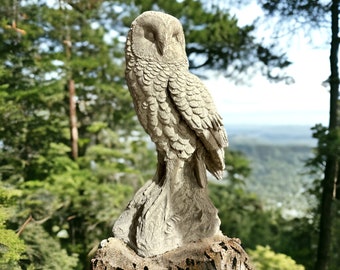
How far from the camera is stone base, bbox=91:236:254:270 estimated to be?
2.04 metres

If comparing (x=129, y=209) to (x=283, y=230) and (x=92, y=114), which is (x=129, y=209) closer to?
(x=92, y=114)

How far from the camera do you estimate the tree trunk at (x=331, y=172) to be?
4.66 m

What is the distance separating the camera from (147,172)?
6.94 m

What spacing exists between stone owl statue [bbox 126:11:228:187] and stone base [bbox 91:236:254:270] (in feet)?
1.81

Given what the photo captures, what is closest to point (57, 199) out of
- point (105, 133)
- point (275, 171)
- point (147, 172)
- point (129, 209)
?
point (105, 133)

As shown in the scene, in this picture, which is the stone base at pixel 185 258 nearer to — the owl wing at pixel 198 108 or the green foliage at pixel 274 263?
the owl wing at pixel 198 108

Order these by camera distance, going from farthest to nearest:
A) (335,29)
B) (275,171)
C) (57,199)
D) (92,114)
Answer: (275,171), (92,114), (57,199), (335,29)

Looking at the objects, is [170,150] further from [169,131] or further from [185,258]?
[185,258]

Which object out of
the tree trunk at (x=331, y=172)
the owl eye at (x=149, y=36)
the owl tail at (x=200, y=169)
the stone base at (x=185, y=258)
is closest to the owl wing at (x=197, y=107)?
the owl tail at (x=200, y=169)

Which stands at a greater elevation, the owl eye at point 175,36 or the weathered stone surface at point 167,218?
the owl eye at point 175,36

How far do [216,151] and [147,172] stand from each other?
482 centimetres

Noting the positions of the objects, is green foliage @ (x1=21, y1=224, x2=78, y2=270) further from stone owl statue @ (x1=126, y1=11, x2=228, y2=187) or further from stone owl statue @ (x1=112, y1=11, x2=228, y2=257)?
stone owl statue @ (x1=126, y1=11, x2=228, y2=187)

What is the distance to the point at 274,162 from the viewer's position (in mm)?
8320

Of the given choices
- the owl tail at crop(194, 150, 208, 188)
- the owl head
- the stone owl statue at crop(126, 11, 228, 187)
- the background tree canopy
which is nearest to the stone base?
the owl tail at crop(194, 150, 208, 188)
